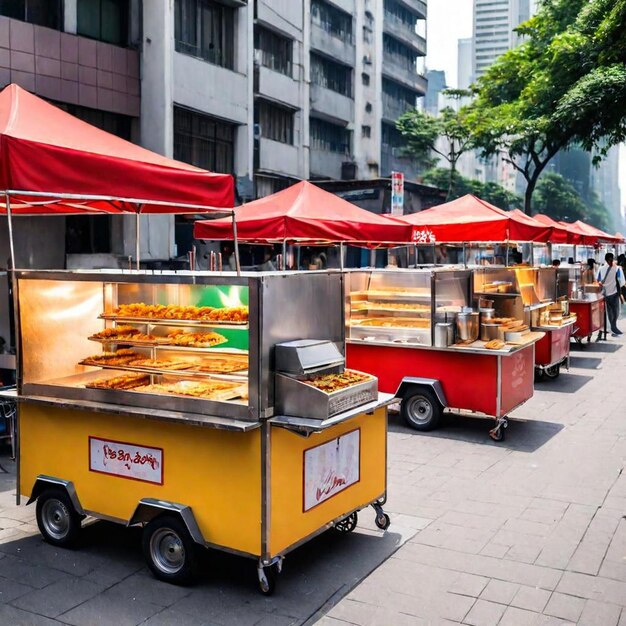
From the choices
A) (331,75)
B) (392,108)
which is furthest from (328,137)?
(392,108)

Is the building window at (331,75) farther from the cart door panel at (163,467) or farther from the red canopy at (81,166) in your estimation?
the cart door panel at (163,467)

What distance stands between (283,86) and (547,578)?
23511mm

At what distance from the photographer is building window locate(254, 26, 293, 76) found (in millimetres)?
25156

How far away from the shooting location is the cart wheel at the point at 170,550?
476cm

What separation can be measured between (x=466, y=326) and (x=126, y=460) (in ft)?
16.7

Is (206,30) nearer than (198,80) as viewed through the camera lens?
No

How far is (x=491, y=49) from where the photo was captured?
12469cm

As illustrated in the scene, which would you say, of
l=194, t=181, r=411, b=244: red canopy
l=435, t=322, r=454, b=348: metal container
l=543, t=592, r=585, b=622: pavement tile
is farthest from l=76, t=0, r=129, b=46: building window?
l=543, t=592, r=585, b=622: pavement tile

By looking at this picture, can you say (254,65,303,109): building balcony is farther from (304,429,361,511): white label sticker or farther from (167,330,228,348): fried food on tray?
(304,429,361,511): white label sticker

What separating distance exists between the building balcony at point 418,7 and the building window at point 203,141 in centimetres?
2571

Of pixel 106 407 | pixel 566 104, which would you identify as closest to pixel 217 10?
pixel 566 104

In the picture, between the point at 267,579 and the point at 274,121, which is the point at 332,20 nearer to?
the point at 274,121

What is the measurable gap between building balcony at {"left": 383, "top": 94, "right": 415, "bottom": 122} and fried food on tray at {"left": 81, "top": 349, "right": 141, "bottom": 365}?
117 feet

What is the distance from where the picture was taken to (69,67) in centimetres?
1598
